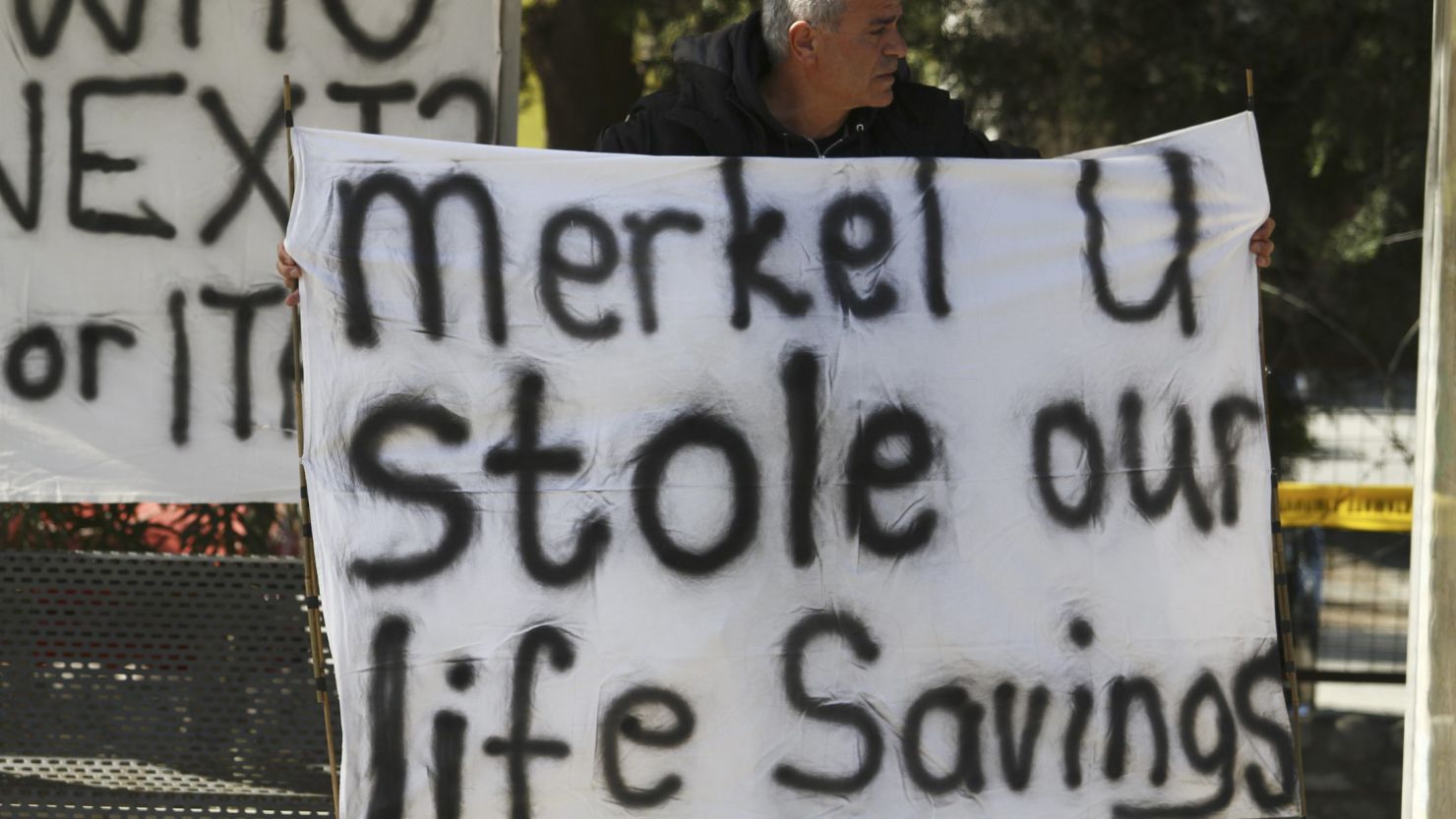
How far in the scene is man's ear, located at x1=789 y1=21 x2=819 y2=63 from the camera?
10.7 feet

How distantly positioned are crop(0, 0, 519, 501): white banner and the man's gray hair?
780 millimetres

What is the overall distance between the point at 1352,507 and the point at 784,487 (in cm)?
334

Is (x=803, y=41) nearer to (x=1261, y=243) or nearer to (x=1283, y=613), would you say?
(x=1261, y=243)

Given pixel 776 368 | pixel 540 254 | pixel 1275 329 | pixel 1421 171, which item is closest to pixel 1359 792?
pixel 1275 329

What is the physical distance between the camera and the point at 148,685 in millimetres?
3979

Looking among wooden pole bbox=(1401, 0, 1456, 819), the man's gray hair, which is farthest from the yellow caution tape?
the man's gray hair

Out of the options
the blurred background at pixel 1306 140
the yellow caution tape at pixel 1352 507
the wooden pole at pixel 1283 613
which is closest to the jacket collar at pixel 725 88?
the wooden pole at pixel 1283 613

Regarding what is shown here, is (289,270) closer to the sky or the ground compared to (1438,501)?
closer to the sky

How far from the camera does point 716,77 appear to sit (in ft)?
10.8

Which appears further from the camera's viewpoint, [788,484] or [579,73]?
[579,73]

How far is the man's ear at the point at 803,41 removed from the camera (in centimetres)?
325

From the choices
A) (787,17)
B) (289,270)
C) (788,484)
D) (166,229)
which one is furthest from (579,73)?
(788,484)

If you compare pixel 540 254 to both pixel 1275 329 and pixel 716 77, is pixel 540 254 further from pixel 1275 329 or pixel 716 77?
pixel 1275 329

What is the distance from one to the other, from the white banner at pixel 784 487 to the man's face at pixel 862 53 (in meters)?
0.23
